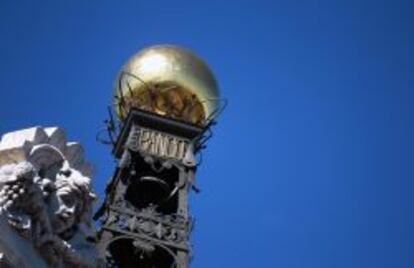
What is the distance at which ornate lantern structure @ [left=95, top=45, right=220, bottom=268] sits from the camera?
590 inches

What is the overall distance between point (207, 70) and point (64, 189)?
14366 mm

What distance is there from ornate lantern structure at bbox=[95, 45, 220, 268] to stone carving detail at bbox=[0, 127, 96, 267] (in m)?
10.2

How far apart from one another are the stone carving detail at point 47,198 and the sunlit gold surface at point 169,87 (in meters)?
13.1

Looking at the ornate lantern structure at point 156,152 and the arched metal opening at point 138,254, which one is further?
the ornate lantern structure at point 156,152

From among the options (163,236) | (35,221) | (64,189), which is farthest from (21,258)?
(163,236)

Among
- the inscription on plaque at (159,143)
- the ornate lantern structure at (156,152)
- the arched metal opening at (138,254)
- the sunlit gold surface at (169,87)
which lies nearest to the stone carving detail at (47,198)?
the ornate lantern structure at (156,152)

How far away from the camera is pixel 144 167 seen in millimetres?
16875

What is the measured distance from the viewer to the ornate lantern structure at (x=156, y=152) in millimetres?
14977

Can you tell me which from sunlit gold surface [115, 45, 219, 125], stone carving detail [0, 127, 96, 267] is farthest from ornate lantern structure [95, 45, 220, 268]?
stone carving detail [0, 127, 96, 267]

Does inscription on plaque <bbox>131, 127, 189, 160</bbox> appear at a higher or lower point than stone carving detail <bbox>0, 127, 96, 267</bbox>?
higher

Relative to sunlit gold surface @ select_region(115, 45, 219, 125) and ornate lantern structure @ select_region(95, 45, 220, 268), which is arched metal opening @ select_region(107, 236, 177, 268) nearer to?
ornate lantern structure @ select_region(95, 45, 220, 268)

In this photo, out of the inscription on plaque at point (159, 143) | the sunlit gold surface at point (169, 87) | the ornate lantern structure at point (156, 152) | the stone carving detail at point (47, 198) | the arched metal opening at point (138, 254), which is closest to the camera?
the stone carving detail at point (47, 198)

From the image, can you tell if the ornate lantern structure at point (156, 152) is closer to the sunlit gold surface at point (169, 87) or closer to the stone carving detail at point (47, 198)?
the sunlit gold surface at point (169, 87)

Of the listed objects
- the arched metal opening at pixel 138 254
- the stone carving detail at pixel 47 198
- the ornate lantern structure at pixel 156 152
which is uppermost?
the ornate lantern structure at pixel 156 152
